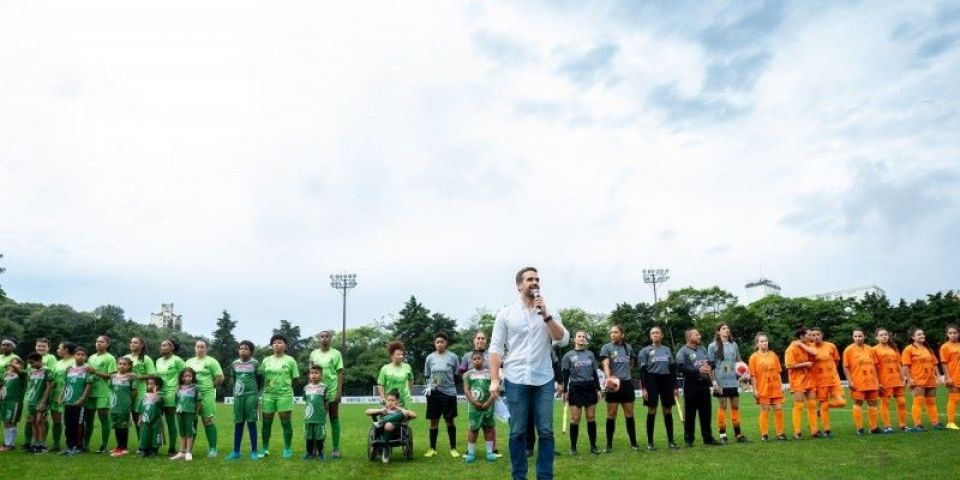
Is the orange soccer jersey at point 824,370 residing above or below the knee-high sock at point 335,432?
above

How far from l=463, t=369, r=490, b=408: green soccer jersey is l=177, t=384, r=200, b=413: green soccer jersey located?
4.89 metres

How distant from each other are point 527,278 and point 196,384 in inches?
341

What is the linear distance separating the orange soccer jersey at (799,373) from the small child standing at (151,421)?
11844 millimetres

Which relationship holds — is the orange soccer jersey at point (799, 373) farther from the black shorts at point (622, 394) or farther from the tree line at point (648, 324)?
the tree line at point (648, 324)

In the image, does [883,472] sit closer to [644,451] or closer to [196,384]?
[644,451]

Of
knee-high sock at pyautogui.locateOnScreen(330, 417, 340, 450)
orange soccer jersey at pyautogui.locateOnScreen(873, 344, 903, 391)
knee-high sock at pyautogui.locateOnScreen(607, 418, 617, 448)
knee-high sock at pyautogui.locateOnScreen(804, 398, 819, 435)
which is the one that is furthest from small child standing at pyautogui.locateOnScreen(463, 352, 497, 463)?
orange soccer jersey at pyautogui.locateOnScreen(873, 344, 903, 391)

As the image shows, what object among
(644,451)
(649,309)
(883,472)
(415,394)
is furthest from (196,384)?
(649,309)

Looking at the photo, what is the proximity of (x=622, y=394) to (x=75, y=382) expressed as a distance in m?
10.2

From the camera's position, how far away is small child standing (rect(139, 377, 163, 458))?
483 inches

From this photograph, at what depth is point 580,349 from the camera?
39.3 ft

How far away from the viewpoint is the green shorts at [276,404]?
40.2 feet

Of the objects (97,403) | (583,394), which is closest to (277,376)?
(97,403)

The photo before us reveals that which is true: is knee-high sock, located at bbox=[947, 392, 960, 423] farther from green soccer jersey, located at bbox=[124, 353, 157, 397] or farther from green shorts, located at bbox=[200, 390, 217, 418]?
green soccer jersey, located at bbox=[124, 353, 157, 397]

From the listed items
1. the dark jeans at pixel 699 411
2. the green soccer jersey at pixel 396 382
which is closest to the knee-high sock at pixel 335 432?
the green soccer jersey at pixel 396 382
